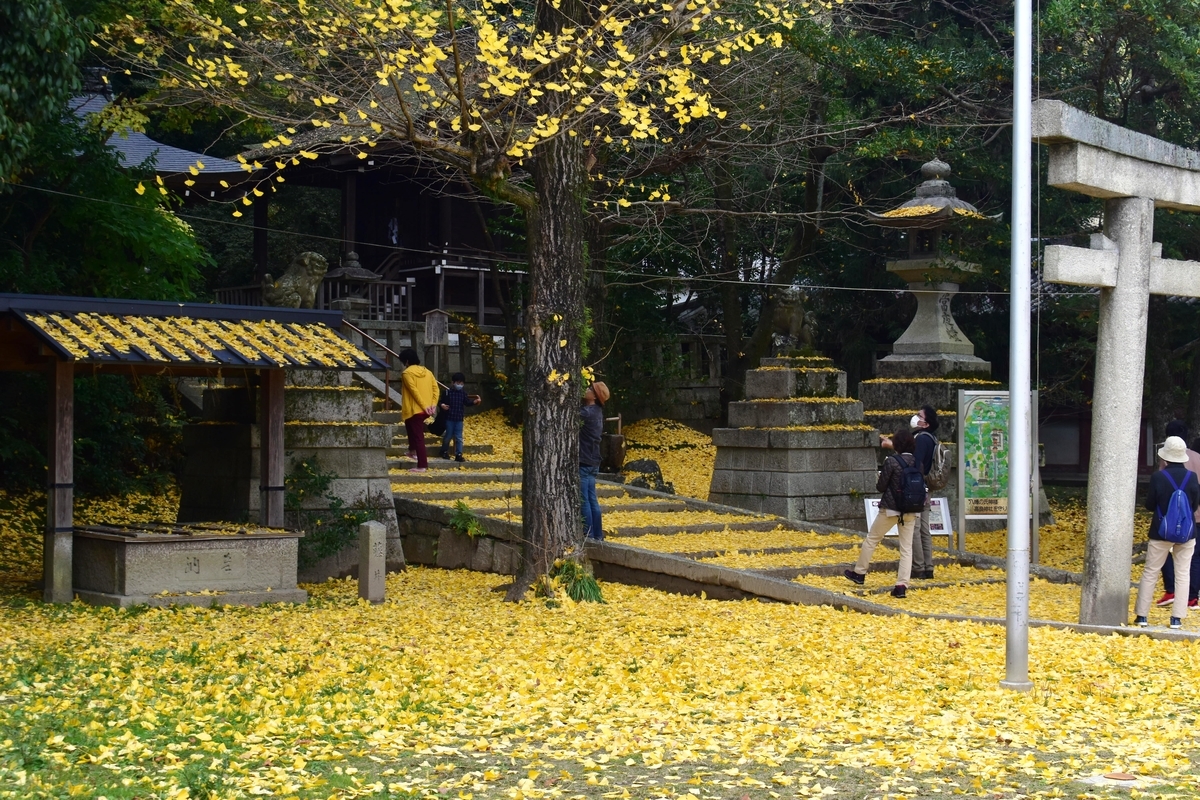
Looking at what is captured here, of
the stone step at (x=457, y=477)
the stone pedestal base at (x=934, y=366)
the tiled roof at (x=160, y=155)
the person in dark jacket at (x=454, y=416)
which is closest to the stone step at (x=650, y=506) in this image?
the stone step at (x=457, y=477)

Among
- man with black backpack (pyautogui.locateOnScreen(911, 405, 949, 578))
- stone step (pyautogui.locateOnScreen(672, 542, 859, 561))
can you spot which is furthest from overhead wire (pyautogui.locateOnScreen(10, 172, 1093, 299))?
man with black backpack (pyautogui.locateOnScreen(911, 405, 949, 578))

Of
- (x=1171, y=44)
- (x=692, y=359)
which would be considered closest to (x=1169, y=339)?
(x=1171, y=44)

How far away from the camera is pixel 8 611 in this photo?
38.8 ft

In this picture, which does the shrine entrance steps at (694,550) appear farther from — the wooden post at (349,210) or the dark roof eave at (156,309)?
the wooden post at (349,210)

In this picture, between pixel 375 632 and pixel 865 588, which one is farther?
pixel 865 588

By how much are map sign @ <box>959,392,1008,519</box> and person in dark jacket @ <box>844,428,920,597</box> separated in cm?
197

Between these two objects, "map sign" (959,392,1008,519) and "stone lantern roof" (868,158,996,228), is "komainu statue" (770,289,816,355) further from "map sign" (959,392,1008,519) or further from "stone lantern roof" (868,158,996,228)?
"map sign" (959,392,1008,519)

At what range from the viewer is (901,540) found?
13.0 meters

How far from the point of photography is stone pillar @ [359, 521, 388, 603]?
13.1 metres

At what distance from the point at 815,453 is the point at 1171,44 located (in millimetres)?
7536

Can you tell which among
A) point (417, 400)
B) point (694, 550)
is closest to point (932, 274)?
point (694, 550)

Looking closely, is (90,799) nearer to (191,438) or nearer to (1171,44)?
(191,438)

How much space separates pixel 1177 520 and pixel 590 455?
5.90m

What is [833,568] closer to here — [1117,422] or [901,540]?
[901,540]
